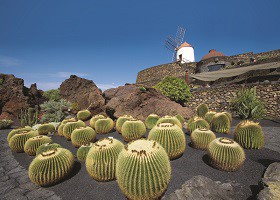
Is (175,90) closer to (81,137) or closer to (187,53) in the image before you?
(81,137)

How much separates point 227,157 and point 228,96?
35.8 feet

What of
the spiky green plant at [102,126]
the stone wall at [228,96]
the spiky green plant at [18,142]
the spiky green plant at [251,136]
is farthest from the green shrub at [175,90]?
the spiky green plant at [18,142]

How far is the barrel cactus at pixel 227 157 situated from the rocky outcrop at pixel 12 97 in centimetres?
1440

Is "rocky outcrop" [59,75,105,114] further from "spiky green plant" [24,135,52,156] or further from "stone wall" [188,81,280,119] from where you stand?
"stone wall" [188,81,280,119]

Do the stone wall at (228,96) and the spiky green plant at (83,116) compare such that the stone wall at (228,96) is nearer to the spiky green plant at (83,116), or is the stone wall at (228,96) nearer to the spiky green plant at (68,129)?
the spiky green plant at (83,116)

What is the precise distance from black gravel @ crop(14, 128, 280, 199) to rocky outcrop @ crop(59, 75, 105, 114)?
6.96 m

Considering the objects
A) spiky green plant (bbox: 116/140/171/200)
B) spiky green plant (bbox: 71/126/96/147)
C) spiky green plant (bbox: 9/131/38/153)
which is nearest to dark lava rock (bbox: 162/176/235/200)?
spiky green plant (bbox: 116/140/171/200)

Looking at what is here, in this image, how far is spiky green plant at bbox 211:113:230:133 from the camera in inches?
244

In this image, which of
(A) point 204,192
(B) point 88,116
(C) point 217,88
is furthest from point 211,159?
(C) point 217,88

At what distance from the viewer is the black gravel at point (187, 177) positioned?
9.73ft

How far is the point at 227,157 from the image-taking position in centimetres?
350

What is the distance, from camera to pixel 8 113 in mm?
12680

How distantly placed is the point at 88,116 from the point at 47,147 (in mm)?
4906

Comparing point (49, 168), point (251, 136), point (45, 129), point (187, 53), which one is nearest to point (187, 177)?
point (251, 136)
